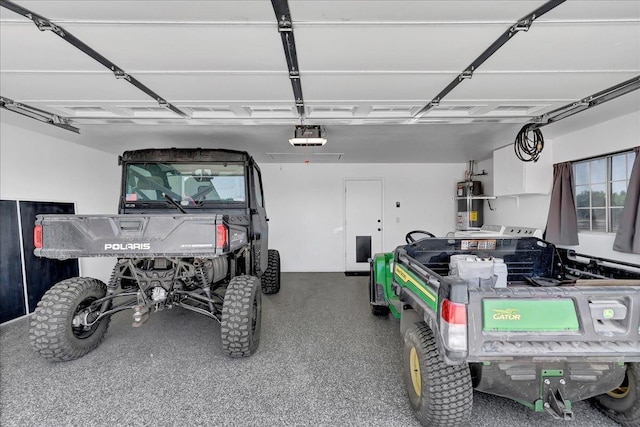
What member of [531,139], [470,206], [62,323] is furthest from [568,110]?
[62,323]

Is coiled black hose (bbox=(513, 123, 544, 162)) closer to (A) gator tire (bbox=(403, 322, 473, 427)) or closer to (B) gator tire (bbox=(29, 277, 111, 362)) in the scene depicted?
(A) gator tire (bbox=(403, 322, 473, 427))

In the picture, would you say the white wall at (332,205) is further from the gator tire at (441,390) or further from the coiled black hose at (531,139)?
the gator tire at (441,390)

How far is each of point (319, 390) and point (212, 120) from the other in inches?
105

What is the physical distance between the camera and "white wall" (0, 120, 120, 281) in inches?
134

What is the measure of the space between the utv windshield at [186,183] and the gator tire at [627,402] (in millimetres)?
3188

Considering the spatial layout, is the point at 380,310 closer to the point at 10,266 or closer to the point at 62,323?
the point at 62,323

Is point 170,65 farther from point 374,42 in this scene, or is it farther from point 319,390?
point 319,390

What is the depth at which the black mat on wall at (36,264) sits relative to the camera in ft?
11.6

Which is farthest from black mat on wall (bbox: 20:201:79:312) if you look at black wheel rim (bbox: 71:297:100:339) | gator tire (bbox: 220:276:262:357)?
gator tire (bbox: 220:276:262:357)

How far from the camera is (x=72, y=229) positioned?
208 centimetres

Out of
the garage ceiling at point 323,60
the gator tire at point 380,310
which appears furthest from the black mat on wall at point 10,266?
the gator tire at point 380,310

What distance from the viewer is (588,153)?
11.2 feet

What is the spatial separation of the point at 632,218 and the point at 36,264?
6.82 meters

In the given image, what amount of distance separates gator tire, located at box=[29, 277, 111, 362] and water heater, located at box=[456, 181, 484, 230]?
5641mm
